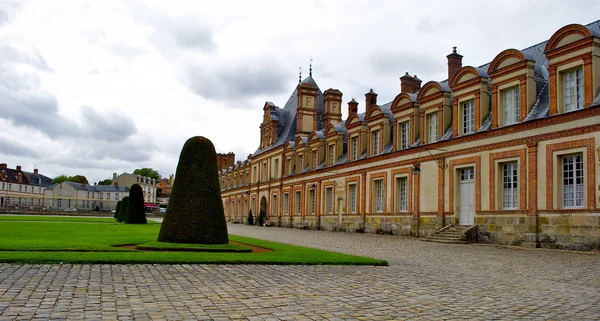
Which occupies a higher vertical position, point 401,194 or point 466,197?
point 401,194

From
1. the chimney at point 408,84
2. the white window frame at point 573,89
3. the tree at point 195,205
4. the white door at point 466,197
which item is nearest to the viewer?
the tree at point 195,205

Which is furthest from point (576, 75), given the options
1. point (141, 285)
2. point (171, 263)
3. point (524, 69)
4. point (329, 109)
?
point (329, 109)

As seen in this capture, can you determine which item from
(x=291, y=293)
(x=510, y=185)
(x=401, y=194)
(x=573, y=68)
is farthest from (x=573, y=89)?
(x=291, y=293)

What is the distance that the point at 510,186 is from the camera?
68.2ft

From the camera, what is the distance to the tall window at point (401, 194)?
27516 millimetres

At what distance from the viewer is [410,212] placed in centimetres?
2638

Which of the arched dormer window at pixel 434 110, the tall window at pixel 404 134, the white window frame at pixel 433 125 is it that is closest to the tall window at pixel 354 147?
the tall window at pixel 404 134

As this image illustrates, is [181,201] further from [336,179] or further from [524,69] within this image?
[336,179]

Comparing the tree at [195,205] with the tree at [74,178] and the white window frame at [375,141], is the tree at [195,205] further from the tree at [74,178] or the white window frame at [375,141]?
the tree at [74,178]

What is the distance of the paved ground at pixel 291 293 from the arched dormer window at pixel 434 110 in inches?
538

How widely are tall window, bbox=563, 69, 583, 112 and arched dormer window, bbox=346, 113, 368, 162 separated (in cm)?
1453

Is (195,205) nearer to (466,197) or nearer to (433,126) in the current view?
(466,197)

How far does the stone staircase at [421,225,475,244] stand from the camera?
2116 cm

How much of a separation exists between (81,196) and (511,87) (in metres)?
102
